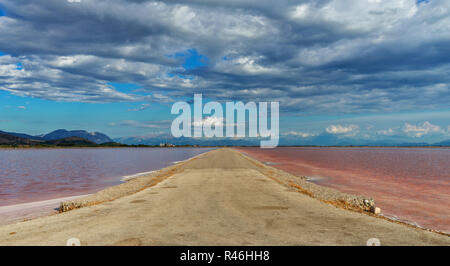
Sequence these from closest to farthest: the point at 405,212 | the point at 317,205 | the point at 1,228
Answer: the point at 1,228
the point at 317,205
the point at 405,212

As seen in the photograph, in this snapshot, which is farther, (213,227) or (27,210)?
(27,210)

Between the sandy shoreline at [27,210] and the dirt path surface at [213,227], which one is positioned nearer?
the dirt path surface at [213,227]

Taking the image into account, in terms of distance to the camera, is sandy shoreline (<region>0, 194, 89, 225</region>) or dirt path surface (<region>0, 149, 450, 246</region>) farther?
sandy shoreline (<region>0, 194, 89, 225</region>)

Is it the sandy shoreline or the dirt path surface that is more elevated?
the dirt path surface

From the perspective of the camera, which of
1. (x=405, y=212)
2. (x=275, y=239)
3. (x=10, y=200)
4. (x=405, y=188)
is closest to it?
(x=275, y=239)

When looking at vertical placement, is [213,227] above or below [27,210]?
above

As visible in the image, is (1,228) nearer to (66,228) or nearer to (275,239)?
(66,228)

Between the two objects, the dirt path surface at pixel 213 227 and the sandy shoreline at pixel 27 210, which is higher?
the dirt path surface at pixel 213 227

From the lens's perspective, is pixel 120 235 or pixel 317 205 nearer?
pixel 120 235

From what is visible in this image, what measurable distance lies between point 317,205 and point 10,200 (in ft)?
77.9
